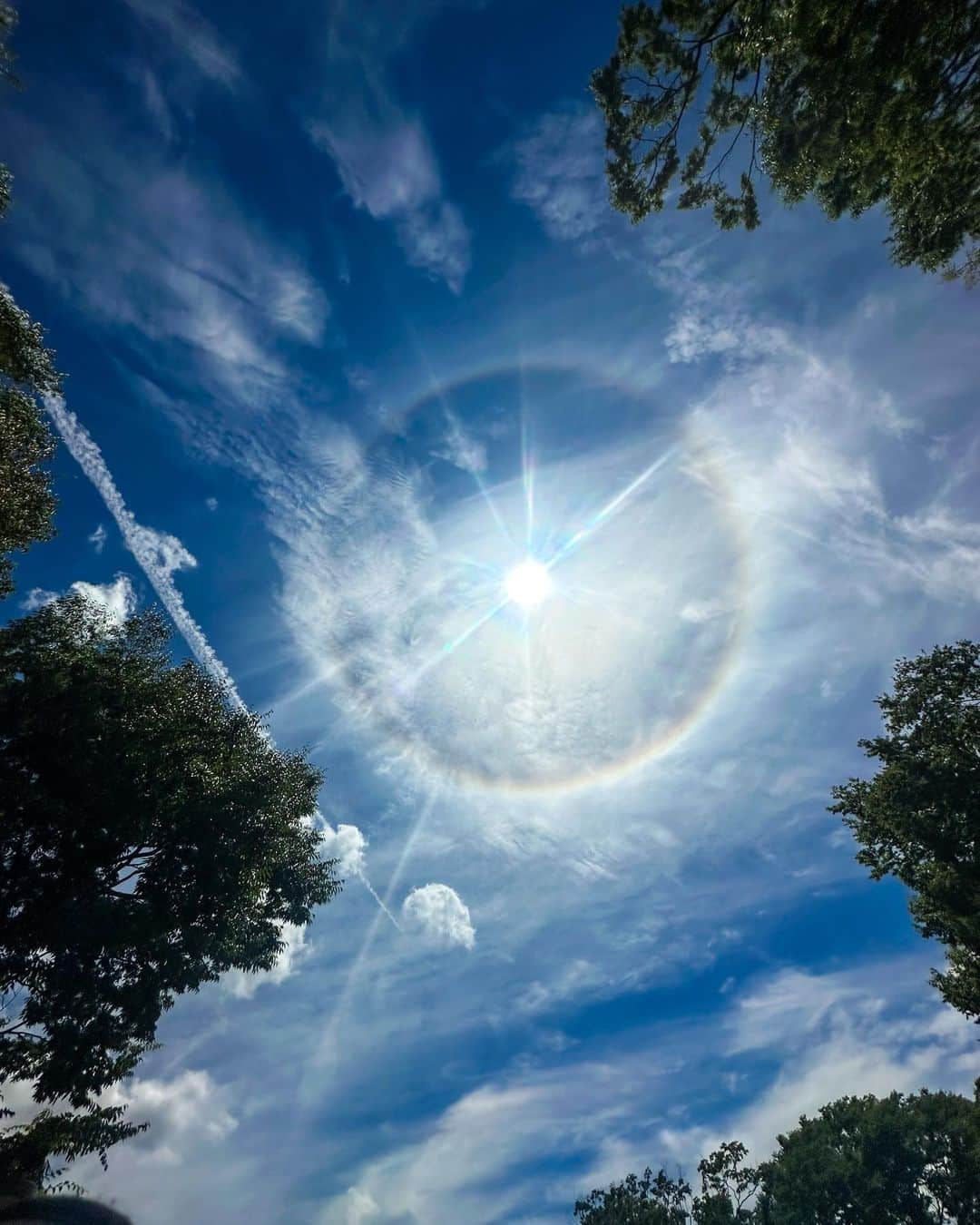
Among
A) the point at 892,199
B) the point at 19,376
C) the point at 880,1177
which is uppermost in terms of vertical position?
the point at 19,376

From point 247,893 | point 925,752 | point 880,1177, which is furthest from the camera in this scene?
point 880,1177

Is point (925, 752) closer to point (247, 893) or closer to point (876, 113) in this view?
point (876, 113)

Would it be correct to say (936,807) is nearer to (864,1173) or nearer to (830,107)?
(830,107)

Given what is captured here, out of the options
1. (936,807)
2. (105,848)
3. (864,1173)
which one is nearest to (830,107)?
(936,807)

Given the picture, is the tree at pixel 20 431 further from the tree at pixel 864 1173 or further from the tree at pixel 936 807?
the tree at pixel 864 1173

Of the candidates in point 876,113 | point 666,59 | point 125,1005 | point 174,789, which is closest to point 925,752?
point 876,113

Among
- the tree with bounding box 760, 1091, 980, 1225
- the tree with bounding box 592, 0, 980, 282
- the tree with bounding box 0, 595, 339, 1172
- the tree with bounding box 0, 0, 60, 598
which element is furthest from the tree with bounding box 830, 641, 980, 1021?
the tree with bounding box 760, 1091, 980, 1225

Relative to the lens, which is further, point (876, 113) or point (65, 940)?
point (65, 940)
